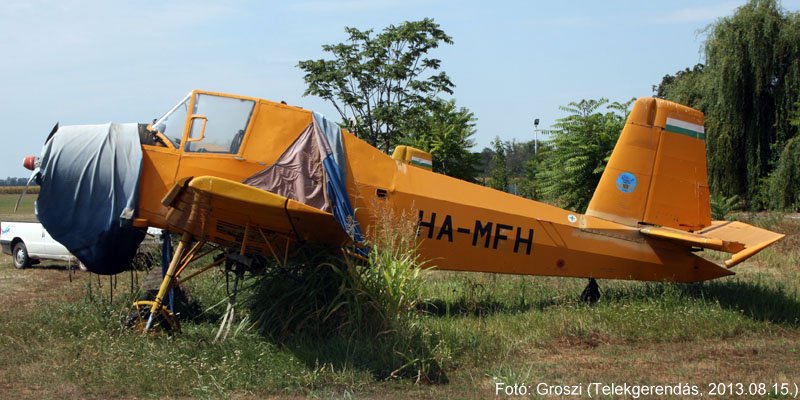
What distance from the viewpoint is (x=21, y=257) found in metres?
17.1

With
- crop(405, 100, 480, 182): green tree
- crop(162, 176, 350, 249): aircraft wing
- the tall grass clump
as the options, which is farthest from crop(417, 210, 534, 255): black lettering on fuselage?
crop(405, 100, 480, 182): green tree

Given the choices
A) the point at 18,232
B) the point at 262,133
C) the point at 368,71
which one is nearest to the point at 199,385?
the point at 262,133

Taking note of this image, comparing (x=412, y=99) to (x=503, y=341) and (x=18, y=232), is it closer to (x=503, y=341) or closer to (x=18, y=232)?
(x=18, y=232)

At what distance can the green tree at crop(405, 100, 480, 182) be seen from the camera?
25.0 meters

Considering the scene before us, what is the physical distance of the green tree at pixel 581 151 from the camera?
62.6ft

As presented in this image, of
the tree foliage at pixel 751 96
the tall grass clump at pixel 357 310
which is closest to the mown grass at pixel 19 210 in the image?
the tall grass clump at pixel 357 310

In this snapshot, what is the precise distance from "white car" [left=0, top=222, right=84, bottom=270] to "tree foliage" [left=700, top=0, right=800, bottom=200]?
16144mm

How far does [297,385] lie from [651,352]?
3307 millimetres

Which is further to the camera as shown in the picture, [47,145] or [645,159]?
[645,159]

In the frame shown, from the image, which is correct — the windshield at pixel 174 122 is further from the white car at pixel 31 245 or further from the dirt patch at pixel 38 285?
the white car at pixel 31 245

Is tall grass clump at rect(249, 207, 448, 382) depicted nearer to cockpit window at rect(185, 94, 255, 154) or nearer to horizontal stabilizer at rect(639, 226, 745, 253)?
cockpit window at rect(185, 94, 255, 154)

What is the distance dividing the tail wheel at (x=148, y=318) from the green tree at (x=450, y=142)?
1693cm

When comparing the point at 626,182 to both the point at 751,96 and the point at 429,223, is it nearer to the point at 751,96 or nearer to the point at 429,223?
the point at 429,223

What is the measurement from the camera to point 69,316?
8.22m
